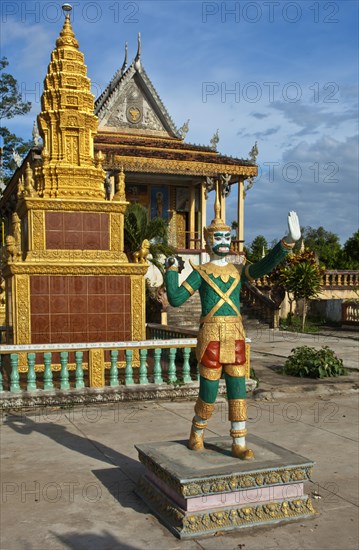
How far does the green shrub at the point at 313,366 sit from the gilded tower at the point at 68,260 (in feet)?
9.58

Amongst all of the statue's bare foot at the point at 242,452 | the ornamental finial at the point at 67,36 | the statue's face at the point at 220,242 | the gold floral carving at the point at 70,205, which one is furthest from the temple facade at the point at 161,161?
the statue's bare foot at the point at 242,452

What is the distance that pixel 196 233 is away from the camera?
27.5 metres

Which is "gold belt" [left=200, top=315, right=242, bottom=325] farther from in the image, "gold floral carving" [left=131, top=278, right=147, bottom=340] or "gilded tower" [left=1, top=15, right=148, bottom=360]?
"gold floral carving" [left=131, top=278, right=147, bottom=340]

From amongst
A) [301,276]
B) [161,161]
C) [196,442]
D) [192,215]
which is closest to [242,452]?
[196,442]

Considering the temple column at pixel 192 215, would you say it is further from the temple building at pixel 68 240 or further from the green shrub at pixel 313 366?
the green shrub at pixel 313 366

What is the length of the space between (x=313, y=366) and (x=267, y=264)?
19.7 ft

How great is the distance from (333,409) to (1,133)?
32.9 metres

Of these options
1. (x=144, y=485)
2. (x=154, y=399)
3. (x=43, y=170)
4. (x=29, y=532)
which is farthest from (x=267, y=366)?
(x=29, y=532)

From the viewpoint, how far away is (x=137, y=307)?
424 inches

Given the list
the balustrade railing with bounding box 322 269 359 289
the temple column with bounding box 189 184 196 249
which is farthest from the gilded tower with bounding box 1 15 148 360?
the balustrade railing with bounding box 322 269 359 289

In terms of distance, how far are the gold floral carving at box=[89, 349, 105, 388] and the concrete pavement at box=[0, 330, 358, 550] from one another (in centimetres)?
50

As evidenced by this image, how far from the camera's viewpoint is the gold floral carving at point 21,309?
9.91 m

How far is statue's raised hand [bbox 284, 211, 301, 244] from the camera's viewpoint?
4.33 meters

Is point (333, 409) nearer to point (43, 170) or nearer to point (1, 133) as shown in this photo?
point (43, 170)
